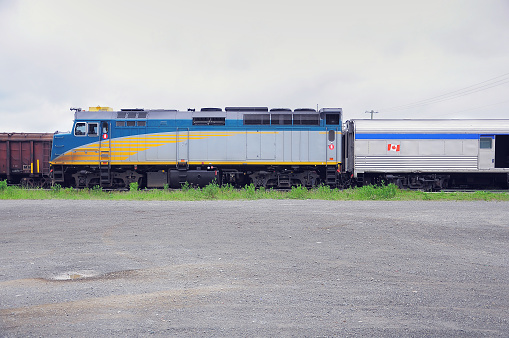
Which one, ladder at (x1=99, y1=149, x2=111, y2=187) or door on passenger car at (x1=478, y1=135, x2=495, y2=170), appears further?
door on passenger car at (x1=478, y1=135, x2=495, y2=170)

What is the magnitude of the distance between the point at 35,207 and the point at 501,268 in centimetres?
1344

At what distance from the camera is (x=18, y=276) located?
6.10 m

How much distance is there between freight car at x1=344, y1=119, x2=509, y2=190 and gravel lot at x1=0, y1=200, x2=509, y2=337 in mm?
10967

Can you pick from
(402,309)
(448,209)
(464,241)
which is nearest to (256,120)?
(448,209)

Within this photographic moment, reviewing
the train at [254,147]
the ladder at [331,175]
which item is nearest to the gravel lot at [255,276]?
the ladder at [331,175]

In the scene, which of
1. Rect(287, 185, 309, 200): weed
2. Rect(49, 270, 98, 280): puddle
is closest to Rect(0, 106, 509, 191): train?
Rect(287, 185, 309, 200): weed

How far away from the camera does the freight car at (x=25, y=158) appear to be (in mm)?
25062

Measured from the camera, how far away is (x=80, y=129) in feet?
72.4

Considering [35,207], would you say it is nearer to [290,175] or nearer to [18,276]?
[18,276]

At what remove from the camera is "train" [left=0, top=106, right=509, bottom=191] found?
72.4 ft

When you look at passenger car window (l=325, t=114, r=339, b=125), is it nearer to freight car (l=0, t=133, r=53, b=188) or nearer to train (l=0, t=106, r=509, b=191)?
train (l=0, t=106, r=509, b=191)

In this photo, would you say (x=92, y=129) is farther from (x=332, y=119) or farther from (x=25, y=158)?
(x=332, y=119)

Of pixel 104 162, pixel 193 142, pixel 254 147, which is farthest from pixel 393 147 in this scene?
pixel 104 162

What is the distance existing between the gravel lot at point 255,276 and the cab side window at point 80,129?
11.3 m
